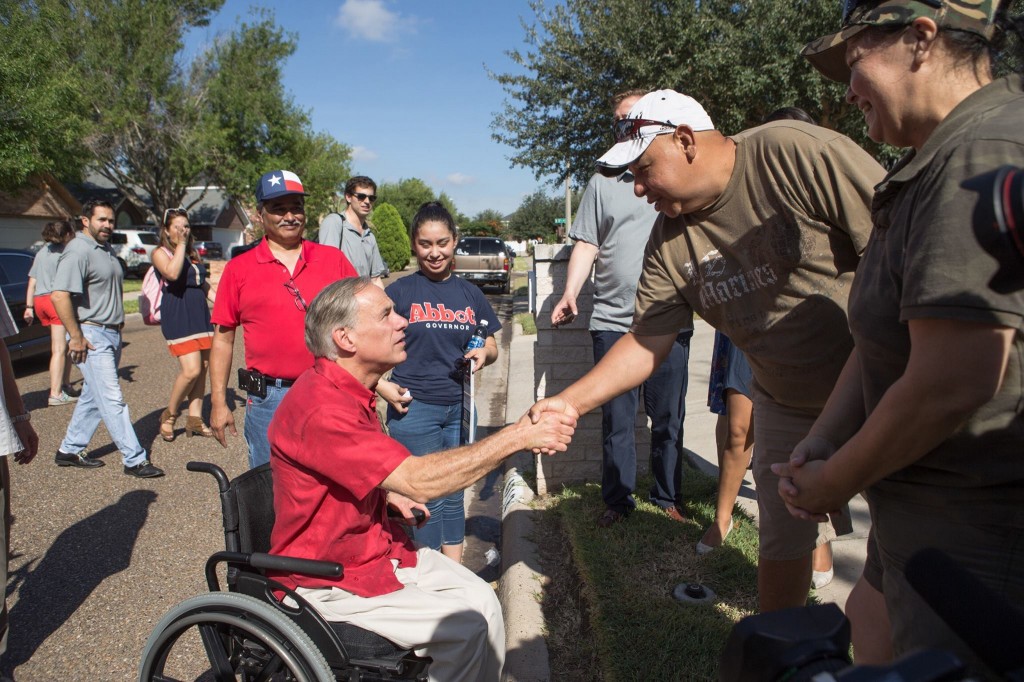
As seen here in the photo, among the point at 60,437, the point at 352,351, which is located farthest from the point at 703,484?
the point at 60,437

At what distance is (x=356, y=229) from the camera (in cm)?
594

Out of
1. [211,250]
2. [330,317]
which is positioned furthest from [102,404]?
[211,250]

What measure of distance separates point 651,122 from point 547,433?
1.12 m

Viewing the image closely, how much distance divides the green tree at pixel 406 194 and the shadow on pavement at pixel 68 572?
63.8 m

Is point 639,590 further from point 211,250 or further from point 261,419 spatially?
point 211,250

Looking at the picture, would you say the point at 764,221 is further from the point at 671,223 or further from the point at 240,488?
the point at 240,488

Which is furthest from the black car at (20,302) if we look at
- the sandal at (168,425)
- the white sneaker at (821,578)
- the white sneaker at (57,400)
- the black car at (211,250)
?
the black car at (211,250)

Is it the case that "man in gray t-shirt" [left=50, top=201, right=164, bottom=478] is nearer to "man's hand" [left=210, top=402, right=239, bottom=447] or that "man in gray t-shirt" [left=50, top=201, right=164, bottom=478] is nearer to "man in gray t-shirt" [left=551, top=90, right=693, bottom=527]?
"man's hand" [left=210, top=402, right=239, bottom=447]

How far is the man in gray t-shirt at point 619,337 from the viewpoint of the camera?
13.5 ft

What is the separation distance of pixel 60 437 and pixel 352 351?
6049 millimetres

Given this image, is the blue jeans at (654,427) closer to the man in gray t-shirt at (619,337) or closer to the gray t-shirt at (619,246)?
the man in gray t-shirt at (619,337)

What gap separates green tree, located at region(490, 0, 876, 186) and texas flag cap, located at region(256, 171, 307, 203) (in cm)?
976

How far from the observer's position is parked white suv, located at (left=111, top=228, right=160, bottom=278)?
1242 inches

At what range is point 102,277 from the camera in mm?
6273
